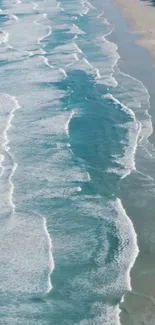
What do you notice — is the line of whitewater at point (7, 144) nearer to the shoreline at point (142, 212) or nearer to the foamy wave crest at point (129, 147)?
the foamy wave crest at point (129, 147)

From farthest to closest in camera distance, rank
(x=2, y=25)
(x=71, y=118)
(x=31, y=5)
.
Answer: (x=31, y=5), (x=2, y=25), (x=71, y=118)

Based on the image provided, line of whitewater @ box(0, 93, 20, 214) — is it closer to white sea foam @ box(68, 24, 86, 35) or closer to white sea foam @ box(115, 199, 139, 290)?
white sea foam @ box(115, 199, 139, 290)

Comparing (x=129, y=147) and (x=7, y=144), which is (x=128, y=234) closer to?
(x=129, y=147)

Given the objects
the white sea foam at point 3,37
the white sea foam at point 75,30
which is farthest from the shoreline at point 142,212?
the white sea foam at point 3,37

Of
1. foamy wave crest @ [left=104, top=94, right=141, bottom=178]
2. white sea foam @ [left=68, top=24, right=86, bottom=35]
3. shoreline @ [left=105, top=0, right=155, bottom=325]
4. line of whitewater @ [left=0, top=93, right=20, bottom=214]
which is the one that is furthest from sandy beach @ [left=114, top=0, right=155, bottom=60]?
line of whitewater @ [left=0, top=93, right=20, bottom=214]

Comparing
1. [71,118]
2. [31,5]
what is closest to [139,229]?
[71,118]

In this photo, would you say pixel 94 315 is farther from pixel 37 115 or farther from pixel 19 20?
pixel 19 20
